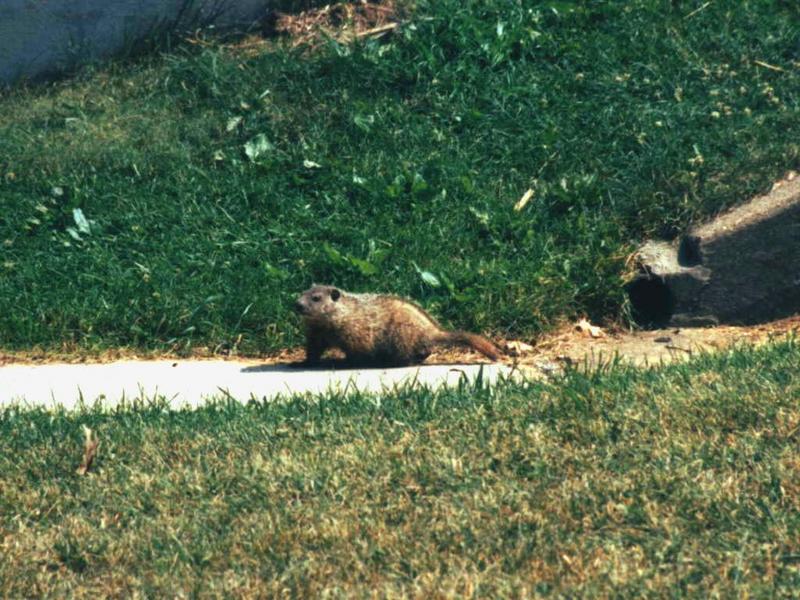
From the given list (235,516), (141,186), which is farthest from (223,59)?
(235,516)

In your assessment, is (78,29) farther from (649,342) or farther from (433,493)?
(433,493)

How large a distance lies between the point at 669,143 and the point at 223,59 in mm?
3293

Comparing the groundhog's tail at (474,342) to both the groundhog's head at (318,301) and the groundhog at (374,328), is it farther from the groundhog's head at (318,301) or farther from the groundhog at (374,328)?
the groundhog's head at (318,301)

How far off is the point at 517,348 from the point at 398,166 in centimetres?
176

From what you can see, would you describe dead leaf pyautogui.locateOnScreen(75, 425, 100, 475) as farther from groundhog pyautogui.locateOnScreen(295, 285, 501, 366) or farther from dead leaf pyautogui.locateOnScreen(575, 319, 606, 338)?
dead leaf pyautogui.locateOnScreen(575, 319, 606, 338)

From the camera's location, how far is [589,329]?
24.2ft

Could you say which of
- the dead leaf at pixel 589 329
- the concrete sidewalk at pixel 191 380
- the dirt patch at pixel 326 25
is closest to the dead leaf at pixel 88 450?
the concrete sidewalk at pixel 191 380

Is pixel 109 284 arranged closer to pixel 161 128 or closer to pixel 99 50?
pixel 161 128

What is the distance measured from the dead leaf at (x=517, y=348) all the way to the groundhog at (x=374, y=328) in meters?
0.14

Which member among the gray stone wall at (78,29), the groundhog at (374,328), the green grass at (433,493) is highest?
the gray stone wall at (78,29)

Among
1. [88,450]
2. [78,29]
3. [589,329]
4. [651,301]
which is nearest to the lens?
[88,450]

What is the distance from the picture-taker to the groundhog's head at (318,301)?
272 inches

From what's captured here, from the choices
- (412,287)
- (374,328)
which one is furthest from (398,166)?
(374,328)

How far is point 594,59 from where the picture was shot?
9.12m
